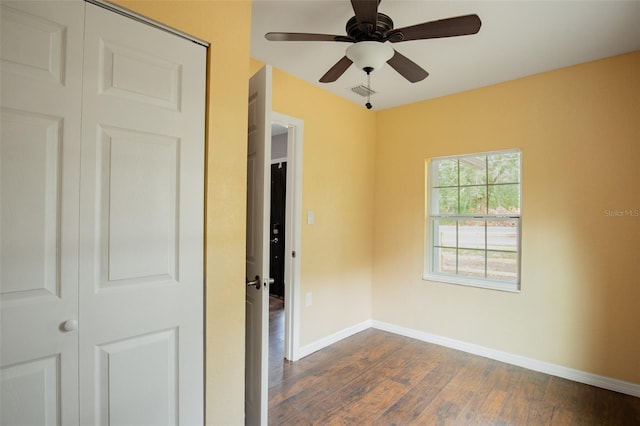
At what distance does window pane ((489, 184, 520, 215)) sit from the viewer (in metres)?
3.03

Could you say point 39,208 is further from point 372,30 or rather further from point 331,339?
point 331,339

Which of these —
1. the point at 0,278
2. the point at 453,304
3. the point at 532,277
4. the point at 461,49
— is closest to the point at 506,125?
the point at 461,49

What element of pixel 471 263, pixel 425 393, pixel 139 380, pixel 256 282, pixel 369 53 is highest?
pixel 369 53

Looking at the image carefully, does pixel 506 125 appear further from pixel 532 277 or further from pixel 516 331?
pixel 516 331

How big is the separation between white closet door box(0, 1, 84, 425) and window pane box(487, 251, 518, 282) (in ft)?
10.5

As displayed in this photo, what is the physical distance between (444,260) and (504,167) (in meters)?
1.08

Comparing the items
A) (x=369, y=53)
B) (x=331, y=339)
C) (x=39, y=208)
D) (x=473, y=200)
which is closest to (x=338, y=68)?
(x=369, y=53)

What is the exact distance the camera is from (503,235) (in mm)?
3086

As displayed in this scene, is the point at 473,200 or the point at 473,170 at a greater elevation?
the point at 473,170

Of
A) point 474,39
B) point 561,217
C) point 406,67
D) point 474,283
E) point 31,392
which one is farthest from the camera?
point 474,283

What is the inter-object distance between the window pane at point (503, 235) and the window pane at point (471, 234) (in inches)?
2.8

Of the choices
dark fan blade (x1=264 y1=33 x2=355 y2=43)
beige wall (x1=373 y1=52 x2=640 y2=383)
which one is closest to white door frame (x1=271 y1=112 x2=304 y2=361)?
dark fan blade (x1=264 y1=33 x2=355 y2=43)

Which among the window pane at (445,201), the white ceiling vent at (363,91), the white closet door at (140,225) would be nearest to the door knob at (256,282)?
the white closet door at (140,225)

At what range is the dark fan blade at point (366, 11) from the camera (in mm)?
1498
